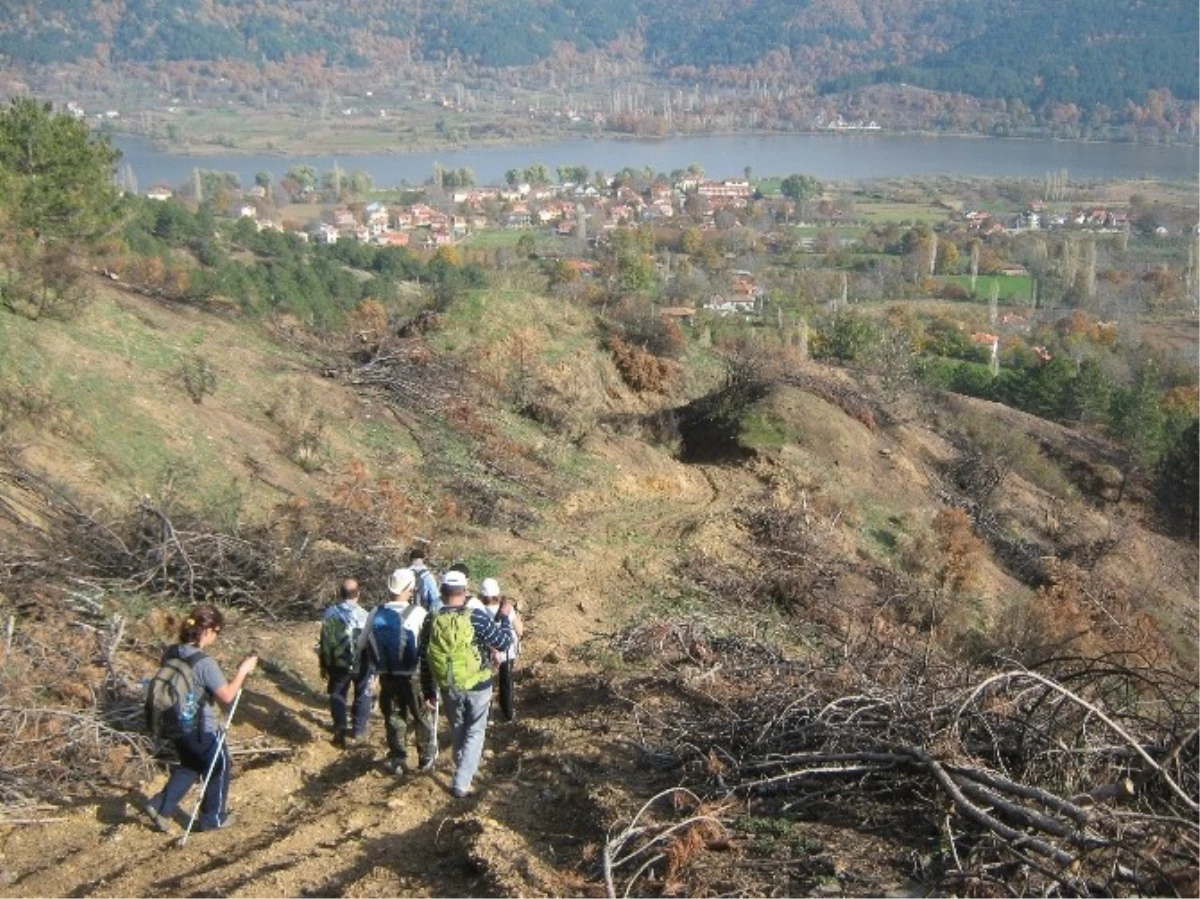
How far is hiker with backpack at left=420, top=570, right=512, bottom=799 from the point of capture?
537 cm

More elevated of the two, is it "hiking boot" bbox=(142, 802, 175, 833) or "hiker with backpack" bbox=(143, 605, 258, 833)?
"hiker with backpack" bbox=(143, 605, 258, 833)

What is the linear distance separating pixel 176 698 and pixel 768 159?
483 ft

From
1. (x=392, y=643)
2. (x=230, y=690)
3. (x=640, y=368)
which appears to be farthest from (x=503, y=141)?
(x=230, y=690)

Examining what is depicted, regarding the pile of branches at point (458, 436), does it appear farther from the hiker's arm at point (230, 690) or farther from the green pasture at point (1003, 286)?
the green pasture at point (1003, 286)

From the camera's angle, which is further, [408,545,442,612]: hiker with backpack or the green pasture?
the green pasture

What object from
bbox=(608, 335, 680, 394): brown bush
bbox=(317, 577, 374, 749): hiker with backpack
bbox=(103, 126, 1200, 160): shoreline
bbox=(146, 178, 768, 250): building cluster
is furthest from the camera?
bbox=(103, 126, 1200, 160): shoreline

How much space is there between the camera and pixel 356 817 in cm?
512

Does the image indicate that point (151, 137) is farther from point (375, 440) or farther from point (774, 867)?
point (774, 867)

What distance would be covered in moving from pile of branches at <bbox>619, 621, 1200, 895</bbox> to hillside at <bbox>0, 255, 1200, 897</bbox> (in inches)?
0.9

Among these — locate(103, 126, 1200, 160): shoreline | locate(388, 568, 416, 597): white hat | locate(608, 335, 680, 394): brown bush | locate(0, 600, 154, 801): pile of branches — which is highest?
locate(103, 126, 1200, 160): shoreline

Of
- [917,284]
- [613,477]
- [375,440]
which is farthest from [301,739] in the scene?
[917,284]

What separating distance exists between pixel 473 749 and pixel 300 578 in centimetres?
322

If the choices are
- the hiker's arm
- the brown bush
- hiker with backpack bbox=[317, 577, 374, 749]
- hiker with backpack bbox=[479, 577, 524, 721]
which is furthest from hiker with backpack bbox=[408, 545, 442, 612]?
the brown bush

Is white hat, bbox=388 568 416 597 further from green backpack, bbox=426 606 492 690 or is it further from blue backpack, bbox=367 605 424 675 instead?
green backpack, bbox=426 606 492 690
